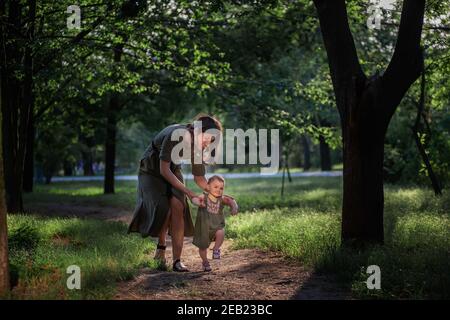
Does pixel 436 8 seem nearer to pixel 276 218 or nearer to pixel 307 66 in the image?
pixel 276 218

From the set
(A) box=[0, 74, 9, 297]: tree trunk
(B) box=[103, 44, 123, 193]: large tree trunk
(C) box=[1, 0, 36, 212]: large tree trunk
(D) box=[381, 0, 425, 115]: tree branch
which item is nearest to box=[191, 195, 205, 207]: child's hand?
(A) box=[0, 74, 9, 297]: tree trunk

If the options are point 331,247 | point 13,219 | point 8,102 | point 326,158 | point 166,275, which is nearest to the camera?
point 166,275

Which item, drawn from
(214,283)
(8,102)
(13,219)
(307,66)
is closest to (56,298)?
(214,283)

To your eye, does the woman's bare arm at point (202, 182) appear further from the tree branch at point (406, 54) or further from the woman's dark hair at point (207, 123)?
the tree branch at point (406, 54)

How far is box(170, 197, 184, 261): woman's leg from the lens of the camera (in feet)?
21.6

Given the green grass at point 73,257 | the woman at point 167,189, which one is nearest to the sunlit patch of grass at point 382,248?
the woman at point 167,189

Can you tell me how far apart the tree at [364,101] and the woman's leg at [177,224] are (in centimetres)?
234

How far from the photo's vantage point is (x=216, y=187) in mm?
6363

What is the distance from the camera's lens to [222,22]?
15305 millimetres

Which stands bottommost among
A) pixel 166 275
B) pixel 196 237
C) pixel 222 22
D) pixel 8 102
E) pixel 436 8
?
pixel 166 275

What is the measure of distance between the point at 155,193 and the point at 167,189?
16 centimetres

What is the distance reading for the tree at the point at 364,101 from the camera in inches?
272

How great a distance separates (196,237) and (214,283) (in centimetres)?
81

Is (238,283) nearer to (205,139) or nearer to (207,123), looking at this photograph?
(205,139)
